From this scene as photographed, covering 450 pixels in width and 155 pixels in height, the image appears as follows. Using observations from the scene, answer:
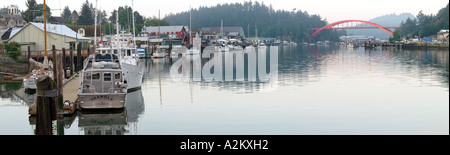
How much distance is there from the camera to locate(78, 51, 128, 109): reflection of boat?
2598 cm

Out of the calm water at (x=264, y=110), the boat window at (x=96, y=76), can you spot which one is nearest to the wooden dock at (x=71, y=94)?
the calm water at (x=264, y=110)

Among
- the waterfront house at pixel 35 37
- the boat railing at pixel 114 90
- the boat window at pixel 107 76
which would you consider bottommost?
the boat railing at pixel 114 90

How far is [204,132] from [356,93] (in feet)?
54.9

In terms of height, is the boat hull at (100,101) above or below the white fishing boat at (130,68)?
below

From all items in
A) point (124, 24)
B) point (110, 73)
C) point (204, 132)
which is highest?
point (124, 24)

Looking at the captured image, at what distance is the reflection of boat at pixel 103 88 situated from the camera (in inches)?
1023

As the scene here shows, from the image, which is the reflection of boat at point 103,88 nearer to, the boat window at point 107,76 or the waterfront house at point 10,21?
the boat window at point 107,76

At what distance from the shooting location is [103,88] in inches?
1144

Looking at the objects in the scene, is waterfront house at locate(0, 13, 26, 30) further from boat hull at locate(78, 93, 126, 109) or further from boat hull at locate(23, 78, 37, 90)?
boat hull at locate(78, 93, 126, 109)

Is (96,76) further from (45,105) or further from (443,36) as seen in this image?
(443,36)
